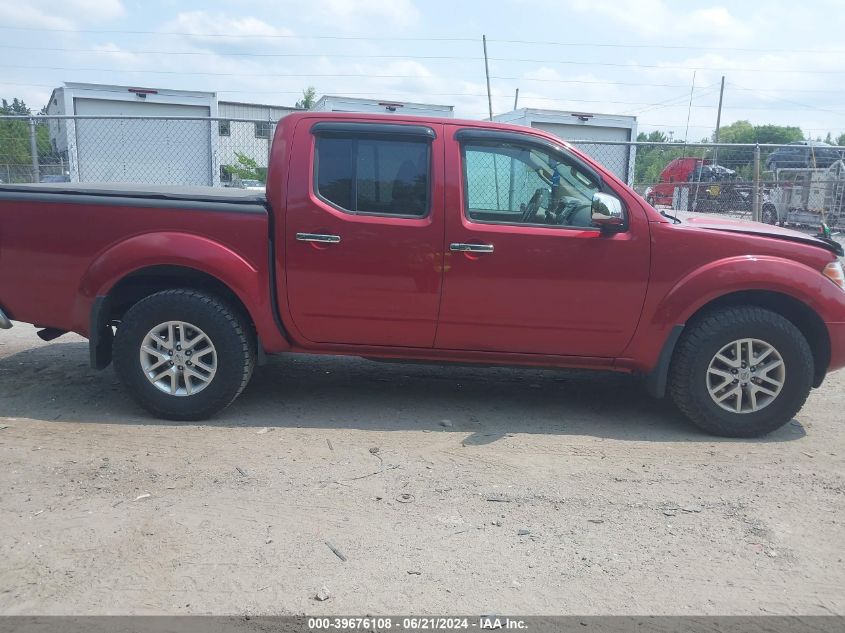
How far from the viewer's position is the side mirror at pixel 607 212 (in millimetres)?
4496

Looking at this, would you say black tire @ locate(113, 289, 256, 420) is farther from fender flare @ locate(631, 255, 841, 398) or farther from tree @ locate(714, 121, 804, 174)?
tree @ locate(714, 121, 804, 174)

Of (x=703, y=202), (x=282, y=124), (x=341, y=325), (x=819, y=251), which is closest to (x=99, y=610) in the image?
(x=341, y=325)

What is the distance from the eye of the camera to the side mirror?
177 inches

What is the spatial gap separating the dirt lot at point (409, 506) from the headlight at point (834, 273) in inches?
41.7

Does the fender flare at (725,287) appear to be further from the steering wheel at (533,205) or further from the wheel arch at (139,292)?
the wheel arch at (139,292)

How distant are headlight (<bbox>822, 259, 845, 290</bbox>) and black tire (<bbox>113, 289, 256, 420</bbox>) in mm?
3888

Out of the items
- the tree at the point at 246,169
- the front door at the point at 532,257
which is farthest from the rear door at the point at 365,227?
the tree at the point at 246,169

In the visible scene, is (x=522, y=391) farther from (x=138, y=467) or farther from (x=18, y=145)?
(x=18, y=145)

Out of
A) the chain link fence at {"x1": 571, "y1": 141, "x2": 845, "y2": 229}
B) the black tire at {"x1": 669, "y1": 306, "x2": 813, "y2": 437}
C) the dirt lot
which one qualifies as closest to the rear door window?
the dirt lot

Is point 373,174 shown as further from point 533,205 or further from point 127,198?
point 127,198

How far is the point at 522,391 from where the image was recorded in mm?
5641

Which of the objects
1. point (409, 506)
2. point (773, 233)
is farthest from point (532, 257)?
point (409, 506)

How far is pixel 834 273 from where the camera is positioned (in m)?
→ 4.74

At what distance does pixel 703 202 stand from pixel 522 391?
7.52 metres
